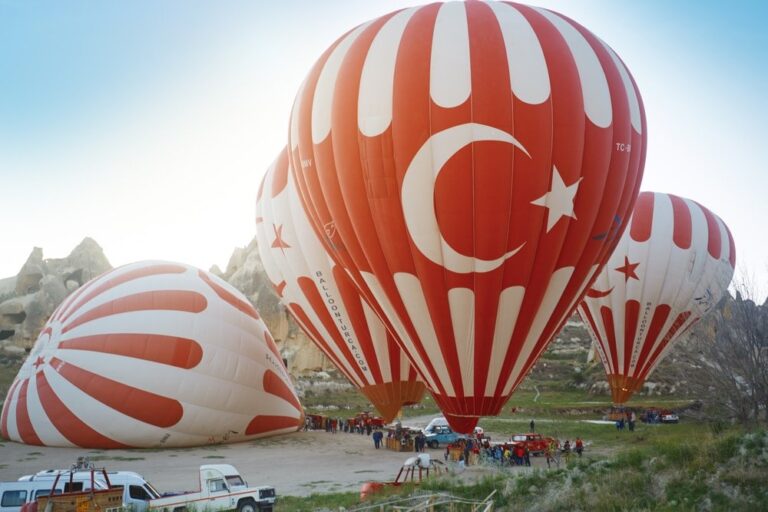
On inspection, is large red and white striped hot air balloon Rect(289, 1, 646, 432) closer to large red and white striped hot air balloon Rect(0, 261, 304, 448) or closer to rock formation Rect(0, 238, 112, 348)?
large red and white striped hot air balloon Rect(0, 261, 304, 448)

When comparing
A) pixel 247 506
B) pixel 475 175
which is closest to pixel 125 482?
pixel 247 506

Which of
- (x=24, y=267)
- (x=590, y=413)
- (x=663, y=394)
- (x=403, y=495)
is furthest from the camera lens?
(x=24, y=267)

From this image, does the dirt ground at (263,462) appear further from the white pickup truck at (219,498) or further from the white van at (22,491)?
the white van at (22,491)

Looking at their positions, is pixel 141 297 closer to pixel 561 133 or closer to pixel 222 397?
pixel 222 397

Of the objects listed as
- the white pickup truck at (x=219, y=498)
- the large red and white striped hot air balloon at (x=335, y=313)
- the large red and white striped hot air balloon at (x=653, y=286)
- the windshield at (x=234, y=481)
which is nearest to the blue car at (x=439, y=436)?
the large red and white striped hot air balloon at (x=335, y=313)

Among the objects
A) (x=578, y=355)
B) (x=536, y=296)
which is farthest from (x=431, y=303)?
(x=578, y=355)

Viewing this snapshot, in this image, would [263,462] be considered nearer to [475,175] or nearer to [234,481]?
[234,481]

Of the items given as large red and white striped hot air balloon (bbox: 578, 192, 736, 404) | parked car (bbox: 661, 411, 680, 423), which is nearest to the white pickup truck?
large red and white striped hot air balloon (bbox: 578, 192, 736, 404)
